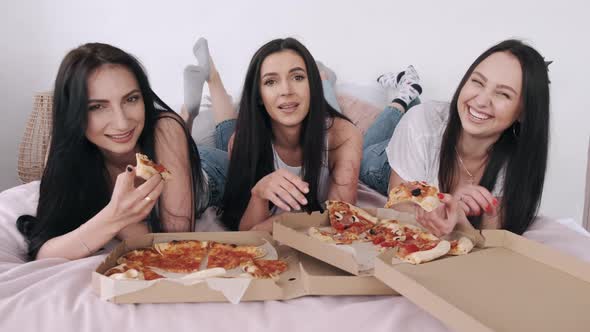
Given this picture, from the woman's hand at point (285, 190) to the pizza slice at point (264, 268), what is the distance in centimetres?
23

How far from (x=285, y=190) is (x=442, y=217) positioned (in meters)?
0.42

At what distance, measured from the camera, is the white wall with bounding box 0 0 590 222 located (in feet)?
9.93

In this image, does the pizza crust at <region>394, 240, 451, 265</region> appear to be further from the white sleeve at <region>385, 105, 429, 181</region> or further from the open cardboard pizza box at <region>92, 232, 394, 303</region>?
the white sleeve at <region>385, 105, 429, 181</region>

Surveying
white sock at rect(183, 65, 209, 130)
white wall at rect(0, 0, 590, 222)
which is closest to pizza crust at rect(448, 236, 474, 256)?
white sock at rect(183, 65, 209, 130)

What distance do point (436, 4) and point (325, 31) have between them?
2.30 ft

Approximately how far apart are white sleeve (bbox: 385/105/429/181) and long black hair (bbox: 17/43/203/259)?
68 centimetres

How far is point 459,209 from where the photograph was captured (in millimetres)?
1323

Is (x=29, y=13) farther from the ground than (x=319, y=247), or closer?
farther from the ground

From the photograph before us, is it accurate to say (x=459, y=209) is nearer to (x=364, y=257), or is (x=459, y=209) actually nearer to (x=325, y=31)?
(x=364, y=257)

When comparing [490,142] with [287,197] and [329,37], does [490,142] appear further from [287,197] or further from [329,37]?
[329,37]

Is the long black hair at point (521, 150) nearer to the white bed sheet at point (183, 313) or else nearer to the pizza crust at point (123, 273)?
the white bed sheet at point (183, 313)

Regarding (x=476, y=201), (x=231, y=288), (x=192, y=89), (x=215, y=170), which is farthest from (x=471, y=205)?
(x=192, y=89)

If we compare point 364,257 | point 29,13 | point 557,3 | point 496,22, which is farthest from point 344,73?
point 364,257

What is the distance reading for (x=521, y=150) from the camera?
1579mm
